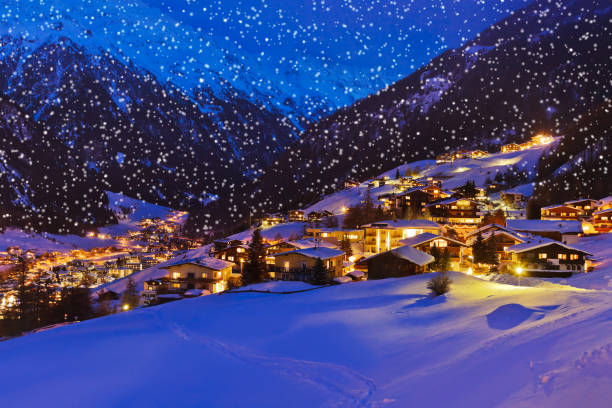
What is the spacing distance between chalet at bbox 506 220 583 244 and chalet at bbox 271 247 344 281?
63.6 ft

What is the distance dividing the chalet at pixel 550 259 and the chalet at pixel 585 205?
29167mm

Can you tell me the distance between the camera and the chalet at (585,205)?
177 ft

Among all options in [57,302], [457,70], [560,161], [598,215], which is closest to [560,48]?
[457,70]

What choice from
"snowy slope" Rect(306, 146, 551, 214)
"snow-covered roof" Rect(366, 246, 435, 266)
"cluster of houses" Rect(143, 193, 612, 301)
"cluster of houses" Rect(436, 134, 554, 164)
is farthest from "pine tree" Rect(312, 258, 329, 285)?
"cluster of houses" Rect(436, 134, 554, 164)

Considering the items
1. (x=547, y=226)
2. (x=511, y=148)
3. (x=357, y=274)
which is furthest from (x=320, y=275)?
(x=511, y=148)

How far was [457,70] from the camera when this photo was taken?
166500 mm

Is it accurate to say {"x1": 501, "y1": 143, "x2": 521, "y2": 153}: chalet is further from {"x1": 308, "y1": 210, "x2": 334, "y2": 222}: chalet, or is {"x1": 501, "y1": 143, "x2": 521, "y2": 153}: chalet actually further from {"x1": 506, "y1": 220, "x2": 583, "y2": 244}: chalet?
{"x1": 506, "y1": 220, "x2": 583, "y2": 244}: chalet

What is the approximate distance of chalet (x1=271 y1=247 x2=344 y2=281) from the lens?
34.0 m

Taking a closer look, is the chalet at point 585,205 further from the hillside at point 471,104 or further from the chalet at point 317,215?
the hillside at point 471,104

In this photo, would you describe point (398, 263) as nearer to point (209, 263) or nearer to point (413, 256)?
point (413, 256)

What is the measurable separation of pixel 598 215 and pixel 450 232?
18.5 metres

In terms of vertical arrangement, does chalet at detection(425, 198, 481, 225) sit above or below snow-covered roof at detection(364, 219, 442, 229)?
above

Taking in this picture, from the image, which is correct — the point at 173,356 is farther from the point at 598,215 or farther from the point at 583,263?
the point at 598,215

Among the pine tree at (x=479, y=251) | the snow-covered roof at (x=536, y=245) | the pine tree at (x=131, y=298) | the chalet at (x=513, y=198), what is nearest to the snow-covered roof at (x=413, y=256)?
the pine tree at (x=479, y=251)
